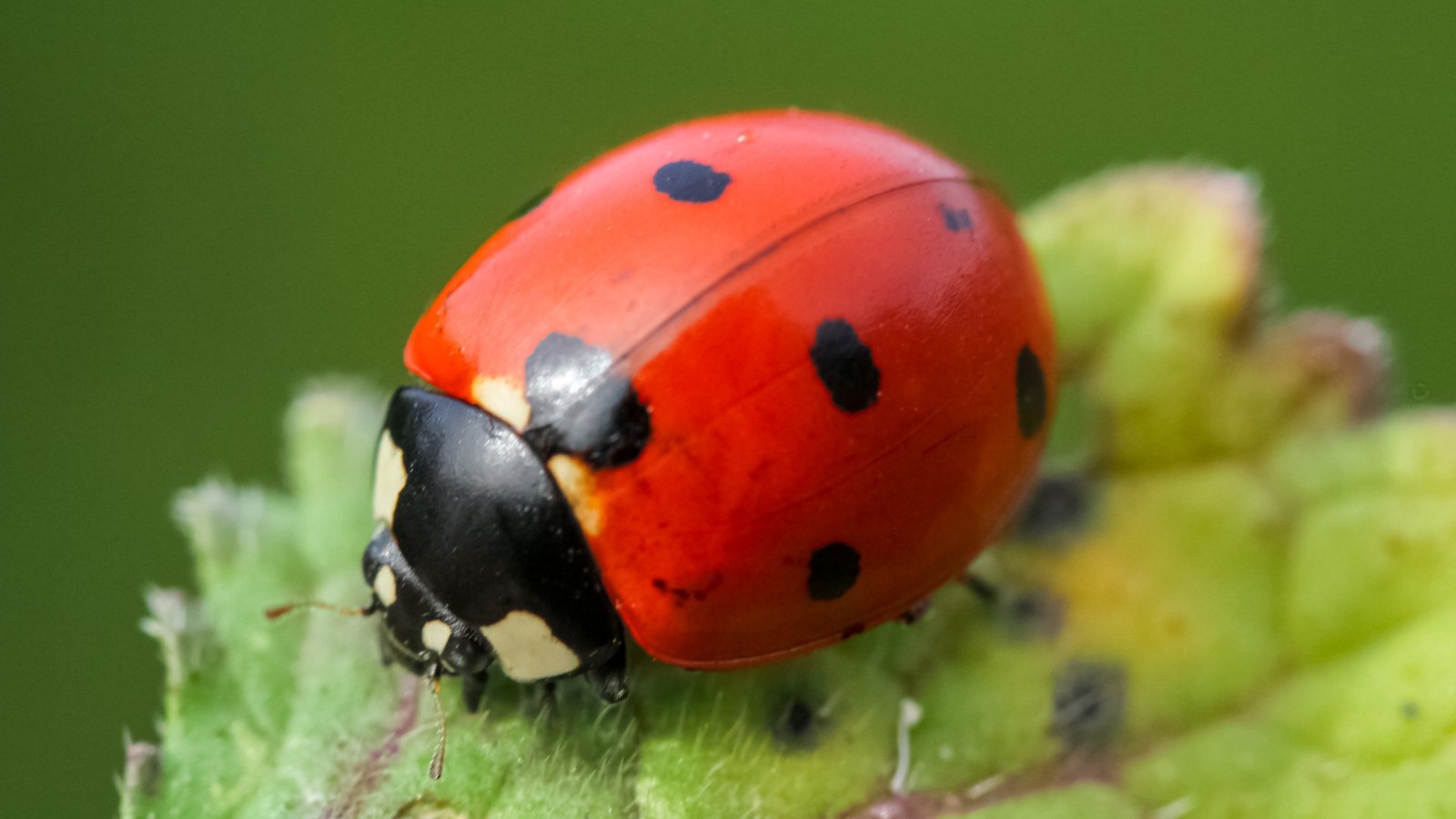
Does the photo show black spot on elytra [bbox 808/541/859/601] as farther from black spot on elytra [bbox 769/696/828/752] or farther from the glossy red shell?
black spot on elytra [bbox 769/696/828/752]

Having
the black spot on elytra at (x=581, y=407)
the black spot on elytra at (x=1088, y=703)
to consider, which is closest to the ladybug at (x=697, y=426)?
the black spot on elytra at (x=581, y=407)

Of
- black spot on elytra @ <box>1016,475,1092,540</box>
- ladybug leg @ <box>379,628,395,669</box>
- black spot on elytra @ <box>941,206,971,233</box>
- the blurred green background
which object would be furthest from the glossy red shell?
the blurred green background

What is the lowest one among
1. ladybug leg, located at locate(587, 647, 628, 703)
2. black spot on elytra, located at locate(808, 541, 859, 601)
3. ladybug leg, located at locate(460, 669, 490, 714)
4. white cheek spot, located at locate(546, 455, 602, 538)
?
ladybug leg, located at locate(587, 647, 628, 703)

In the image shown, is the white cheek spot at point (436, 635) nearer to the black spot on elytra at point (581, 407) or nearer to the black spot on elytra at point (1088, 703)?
the black spot on elytra at point (581, 407)

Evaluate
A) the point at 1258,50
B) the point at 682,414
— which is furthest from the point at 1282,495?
the point at 1258,50

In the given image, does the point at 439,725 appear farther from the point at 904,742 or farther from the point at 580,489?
the point at 904,742

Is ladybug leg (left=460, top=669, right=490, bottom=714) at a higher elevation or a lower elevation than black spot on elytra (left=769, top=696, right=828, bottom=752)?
higher
